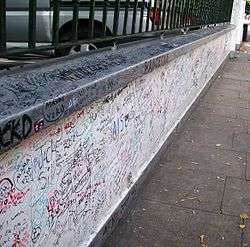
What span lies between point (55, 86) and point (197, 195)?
2.35m

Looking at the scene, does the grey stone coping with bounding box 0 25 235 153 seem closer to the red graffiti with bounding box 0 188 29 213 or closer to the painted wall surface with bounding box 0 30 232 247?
the painted wall surface with bounding box 0 30 232 247

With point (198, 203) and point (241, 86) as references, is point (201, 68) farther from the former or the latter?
point (198, 203)

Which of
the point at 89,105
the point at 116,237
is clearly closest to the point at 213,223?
the point at 116,237

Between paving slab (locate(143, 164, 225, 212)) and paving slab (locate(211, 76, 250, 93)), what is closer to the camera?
paving slab (locate(143, 164, 225, 212))

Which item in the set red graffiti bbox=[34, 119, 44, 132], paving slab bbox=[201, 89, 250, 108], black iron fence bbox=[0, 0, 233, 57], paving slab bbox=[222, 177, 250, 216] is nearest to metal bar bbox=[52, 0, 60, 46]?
black iron fence bbox=[0, 0, 233, 57]

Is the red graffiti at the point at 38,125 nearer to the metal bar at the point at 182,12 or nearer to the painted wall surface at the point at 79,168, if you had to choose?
the painted wall surface at the point at 79,168

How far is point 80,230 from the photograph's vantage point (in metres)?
2.68

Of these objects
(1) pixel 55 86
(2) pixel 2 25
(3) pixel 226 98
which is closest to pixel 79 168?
Result: (1) pixel 55 86

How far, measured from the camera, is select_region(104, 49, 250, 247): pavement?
10.9 ft

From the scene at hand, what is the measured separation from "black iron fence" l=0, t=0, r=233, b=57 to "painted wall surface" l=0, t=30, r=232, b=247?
1.25 ft

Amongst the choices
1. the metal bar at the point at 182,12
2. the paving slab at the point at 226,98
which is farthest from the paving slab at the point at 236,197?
the paving slab at the point at 226,98

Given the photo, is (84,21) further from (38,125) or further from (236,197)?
A: (38,125)

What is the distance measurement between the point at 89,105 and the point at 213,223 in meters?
1.65

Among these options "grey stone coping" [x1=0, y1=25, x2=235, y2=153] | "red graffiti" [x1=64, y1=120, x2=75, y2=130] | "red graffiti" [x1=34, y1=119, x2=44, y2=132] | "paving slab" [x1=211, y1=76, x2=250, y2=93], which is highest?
"grey stone coping" [x1=0, y1=25, x2=235, y2=153]
